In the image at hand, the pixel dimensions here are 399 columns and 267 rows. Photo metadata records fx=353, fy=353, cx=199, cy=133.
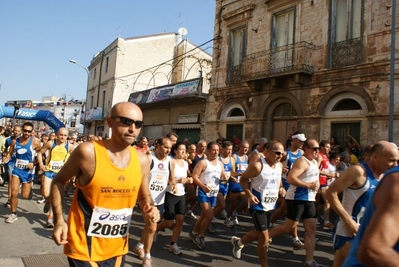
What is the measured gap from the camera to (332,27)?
13633 millimetres

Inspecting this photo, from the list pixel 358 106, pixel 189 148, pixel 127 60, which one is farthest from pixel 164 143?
pixel 127 60

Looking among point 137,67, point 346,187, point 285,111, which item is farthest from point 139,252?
point 137,67

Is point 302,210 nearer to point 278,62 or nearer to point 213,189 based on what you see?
point 213,189

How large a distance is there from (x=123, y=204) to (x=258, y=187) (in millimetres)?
2645

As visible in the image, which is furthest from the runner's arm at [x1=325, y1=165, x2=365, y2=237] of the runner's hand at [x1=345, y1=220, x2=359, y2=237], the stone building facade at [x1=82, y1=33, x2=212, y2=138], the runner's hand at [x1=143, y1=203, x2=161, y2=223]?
the stone building facade at [x1=82, y1=33, x2=212, y2=138]

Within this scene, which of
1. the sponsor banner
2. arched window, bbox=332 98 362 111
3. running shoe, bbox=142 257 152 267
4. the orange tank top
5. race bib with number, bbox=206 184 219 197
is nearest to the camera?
the orange tank top

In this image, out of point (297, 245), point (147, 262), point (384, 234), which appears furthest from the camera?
point (297, 245)

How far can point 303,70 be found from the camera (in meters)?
13.6

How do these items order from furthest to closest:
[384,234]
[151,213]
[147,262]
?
[147,262]
[151,213]
[384,234]

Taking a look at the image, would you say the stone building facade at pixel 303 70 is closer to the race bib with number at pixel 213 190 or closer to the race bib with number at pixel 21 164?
the race bib with number at pixel 213 190

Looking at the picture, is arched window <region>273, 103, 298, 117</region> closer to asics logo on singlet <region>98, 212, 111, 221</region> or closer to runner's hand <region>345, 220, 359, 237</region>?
runner's hand <region>345, 220, 359, 237</region>

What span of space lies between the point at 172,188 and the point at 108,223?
121 inches

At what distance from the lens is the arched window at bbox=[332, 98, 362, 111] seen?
41.6 feet

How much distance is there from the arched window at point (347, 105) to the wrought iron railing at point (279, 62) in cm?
166
